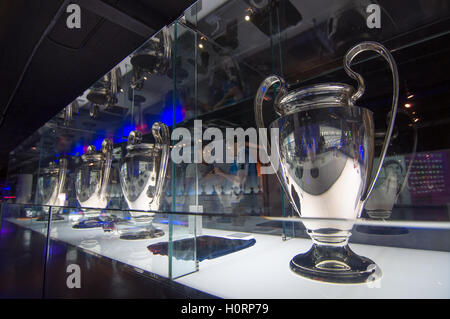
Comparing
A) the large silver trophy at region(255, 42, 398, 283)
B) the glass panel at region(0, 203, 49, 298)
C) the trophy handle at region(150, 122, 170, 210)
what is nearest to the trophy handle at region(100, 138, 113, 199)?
the glass panel at region(0, 203, 49, 298)

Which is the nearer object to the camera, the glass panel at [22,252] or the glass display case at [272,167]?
the glass display case at [272,167]

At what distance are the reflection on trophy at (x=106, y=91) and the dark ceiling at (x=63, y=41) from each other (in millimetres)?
192

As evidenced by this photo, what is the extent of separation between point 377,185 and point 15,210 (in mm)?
1162

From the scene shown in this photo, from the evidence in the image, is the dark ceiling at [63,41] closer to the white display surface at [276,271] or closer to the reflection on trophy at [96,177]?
the reflection on trophy at [96,177]

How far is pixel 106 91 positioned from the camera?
31.9 inches

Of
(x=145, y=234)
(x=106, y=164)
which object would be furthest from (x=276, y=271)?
(x=106, y=164)

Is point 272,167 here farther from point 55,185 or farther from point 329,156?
point 55,185

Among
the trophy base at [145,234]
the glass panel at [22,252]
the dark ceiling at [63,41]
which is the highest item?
the dark ceiling at [63,41]

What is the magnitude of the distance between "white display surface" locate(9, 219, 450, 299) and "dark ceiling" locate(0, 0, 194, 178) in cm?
71

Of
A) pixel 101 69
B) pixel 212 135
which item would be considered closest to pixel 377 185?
pixel 212 135

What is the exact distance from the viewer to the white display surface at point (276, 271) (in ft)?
0.56

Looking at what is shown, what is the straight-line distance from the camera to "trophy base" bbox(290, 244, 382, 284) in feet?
0.62

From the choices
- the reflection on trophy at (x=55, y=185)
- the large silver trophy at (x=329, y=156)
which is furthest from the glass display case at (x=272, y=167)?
the reflection on trophy at (x=55, y=185)

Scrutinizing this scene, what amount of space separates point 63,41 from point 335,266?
1.21 m
